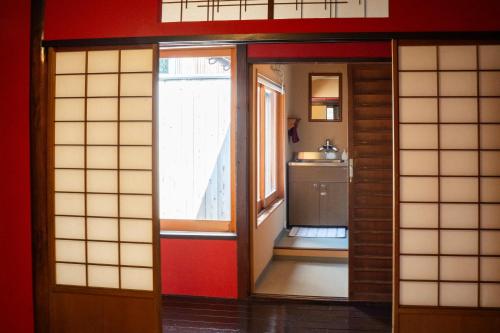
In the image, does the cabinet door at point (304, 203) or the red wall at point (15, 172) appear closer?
the red wall at point (15, 172)

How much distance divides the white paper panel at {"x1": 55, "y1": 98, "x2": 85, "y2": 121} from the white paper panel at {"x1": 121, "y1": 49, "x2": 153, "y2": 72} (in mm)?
422

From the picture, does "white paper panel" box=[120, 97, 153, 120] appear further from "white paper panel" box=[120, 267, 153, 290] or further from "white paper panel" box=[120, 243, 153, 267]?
"white paper panel" box=[120, 267, 153, 290]

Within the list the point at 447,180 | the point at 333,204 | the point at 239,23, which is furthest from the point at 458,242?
the point at 333,204

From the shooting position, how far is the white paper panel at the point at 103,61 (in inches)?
142

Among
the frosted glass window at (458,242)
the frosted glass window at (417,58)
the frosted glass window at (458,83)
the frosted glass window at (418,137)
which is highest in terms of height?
the frosted glass window at (417,58)

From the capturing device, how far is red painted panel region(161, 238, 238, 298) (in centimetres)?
464

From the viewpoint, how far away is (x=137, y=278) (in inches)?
141

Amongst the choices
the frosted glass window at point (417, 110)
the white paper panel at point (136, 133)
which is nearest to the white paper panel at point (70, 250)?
the white paper panel at point (136, 133)

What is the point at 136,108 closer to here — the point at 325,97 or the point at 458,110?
the point at 458,110

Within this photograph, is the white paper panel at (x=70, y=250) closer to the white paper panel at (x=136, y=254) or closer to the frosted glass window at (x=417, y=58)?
the white paper panel at (x=136, y=254)

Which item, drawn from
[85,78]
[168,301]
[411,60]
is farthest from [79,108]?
[411,60]

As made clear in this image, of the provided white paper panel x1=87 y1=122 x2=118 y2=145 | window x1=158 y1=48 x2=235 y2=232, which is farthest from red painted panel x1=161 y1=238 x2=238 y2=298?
white paper panel x1=87 y1=122 x2=118 y2=145

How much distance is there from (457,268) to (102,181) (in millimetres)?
2559

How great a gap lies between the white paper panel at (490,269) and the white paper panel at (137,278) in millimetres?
2278
